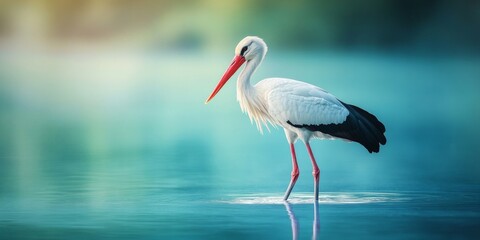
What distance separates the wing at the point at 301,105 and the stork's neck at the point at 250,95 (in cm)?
16

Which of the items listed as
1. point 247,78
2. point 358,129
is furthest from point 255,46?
point 358,129

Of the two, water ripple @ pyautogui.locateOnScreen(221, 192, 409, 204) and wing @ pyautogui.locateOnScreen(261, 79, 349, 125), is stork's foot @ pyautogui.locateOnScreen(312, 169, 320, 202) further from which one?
wing @ pyautogui.locateOnScreen(261, 79, 349, 125)

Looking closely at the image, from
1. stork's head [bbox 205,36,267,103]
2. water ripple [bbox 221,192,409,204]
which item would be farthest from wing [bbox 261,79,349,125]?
water ripple [bbox 221,192,409,204]

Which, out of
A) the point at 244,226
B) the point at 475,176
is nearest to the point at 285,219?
the point at 244,226

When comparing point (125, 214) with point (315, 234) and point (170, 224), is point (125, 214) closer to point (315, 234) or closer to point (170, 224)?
point (170, 224)

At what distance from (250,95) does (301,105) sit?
64 cm

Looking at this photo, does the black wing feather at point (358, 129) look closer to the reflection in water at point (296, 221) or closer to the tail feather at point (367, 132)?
the tail feather at point (367, 132)

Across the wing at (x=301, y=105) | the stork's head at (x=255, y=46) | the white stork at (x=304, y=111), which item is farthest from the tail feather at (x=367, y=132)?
the stork's head at (x=255, y=46)

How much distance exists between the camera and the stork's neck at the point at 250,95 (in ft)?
44.2

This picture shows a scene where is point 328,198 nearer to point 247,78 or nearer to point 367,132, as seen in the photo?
point 367,132

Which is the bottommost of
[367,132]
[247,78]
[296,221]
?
[296,221]

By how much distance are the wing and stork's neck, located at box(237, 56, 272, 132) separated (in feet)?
0.54

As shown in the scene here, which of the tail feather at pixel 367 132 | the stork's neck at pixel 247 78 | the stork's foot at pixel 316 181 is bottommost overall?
the stork's foot at pixel 316 181

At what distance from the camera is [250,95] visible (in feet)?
44.3
